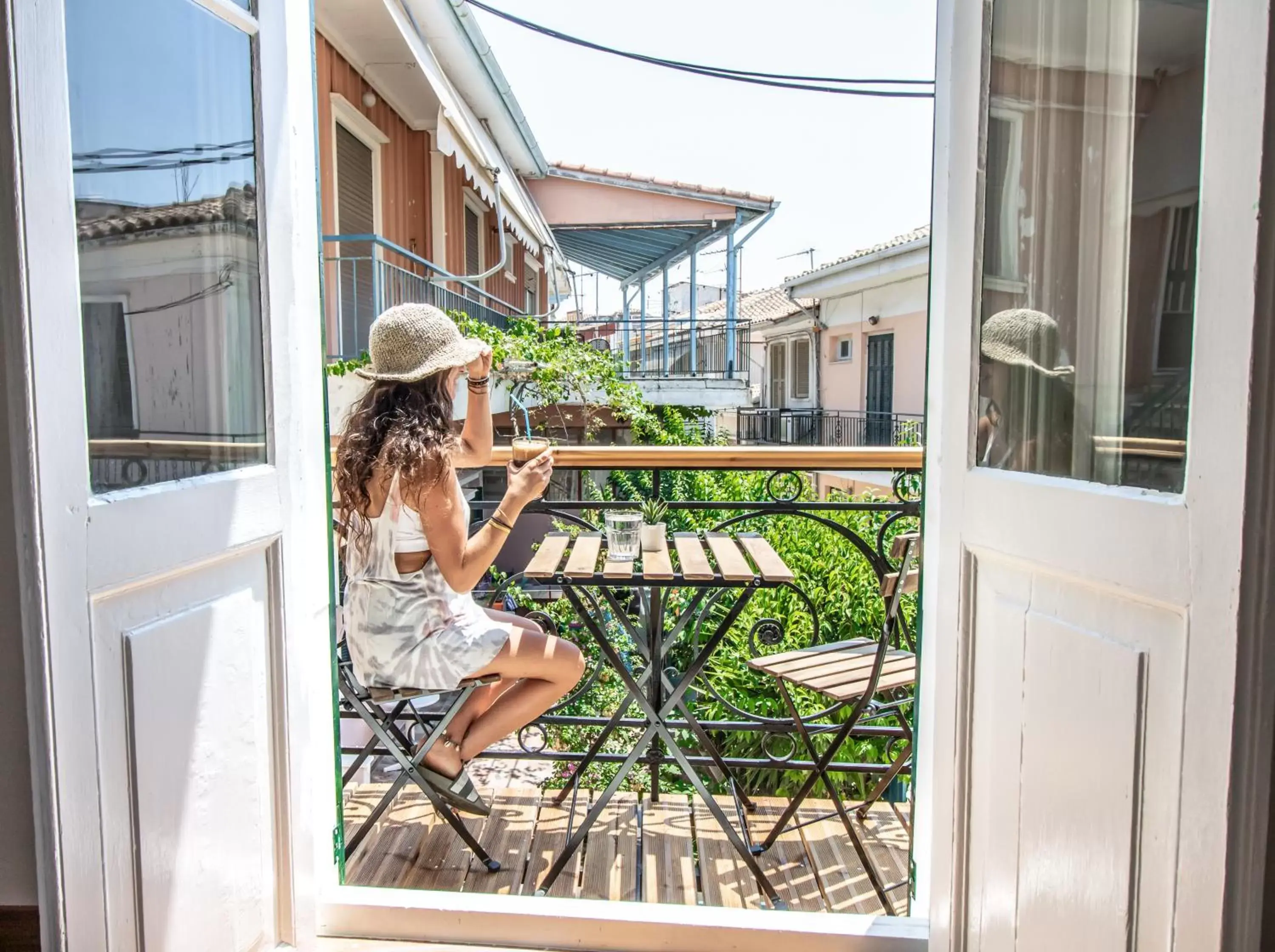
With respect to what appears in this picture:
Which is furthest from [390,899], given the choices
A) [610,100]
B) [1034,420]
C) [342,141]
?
[610,100]

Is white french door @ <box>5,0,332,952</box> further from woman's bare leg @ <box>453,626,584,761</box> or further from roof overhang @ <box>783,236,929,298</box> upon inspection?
roof overhang @ <box>783,236,929,298</box>

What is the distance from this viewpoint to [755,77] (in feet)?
12.7

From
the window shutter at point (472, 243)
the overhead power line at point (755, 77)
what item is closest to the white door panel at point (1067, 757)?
the overhead power line at point (755, 77)

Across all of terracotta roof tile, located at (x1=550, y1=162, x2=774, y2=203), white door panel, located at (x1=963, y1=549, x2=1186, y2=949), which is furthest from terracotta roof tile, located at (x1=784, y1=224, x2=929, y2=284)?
white door panel, located at (x1=963, y1=549, x2=1186, y2=949)

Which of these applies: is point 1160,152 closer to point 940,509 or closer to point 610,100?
point 940,509

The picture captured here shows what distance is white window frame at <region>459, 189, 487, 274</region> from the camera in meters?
8.55

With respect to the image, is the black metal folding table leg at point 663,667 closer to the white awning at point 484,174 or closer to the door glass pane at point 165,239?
the door glass pane at point 165,239

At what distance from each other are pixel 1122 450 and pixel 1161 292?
202 millimetres

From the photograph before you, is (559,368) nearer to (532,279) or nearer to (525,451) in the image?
(525,451)

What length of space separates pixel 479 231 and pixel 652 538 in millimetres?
8083

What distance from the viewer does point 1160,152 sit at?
1001 mm

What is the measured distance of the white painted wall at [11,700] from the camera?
102cm

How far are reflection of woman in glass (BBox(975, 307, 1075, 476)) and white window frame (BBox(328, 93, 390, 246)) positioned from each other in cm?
496

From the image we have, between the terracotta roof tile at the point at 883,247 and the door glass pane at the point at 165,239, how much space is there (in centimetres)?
1044
